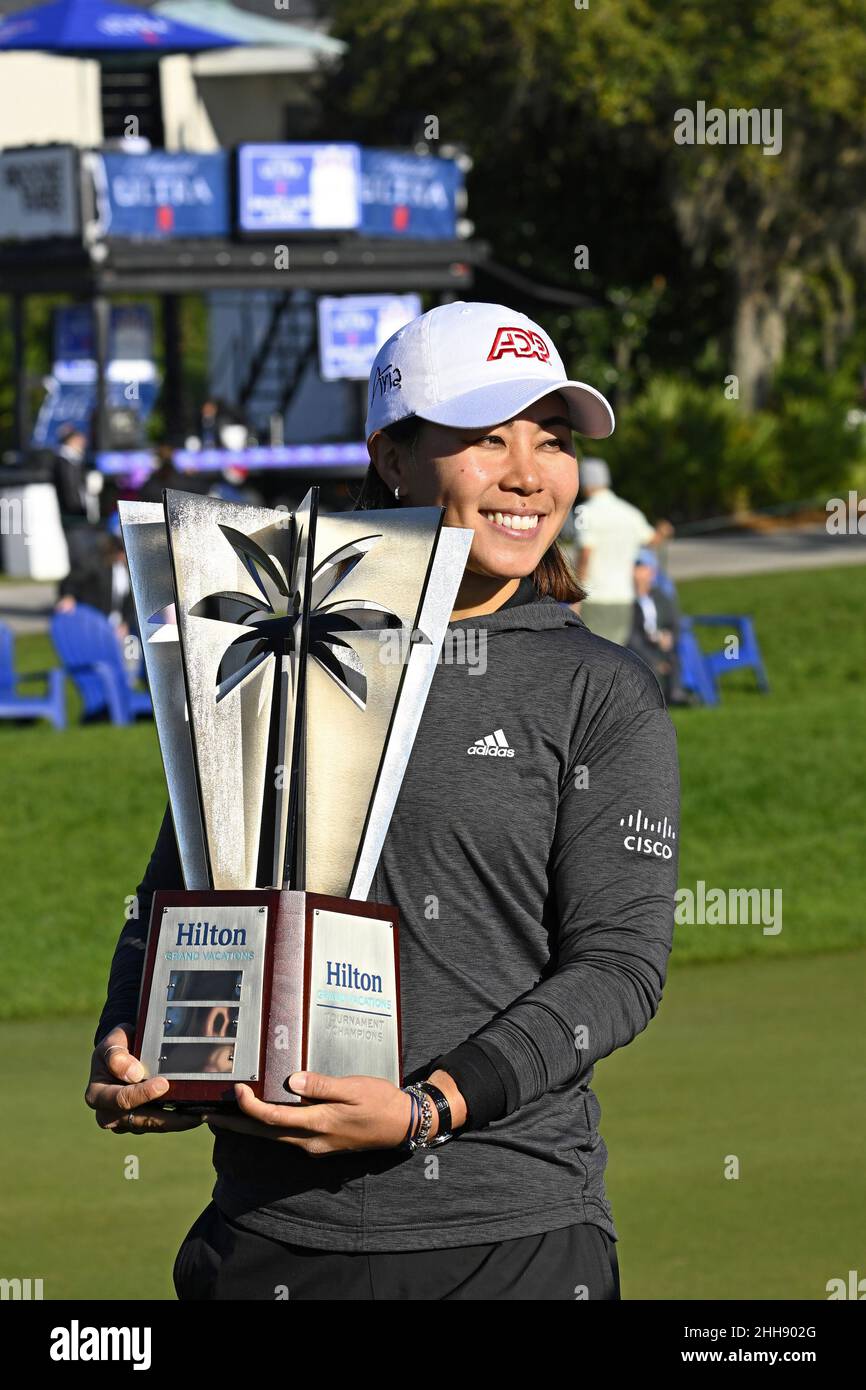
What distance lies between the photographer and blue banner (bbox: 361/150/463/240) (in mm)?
28266

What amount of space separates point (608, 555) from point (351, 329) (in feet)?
56.9

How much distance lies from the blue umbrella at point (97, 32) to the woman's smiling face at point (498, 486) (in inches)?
1095

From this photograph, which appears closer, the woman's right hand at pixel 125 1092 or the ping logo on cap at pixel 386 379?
the woman's right hand at pixel 125 1092

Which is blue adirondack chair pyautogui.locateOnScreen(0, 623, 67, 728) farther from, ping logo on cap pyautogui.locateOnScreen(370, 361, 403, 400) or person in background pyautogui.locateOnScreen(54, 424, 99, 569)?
ping logo on cap pyautogui.locateOnScreen(370, 361, 403, 400)

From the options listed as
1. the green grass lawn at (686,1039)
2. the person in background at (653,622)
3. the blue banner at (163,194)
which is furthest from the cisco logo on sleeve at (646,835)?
the blue banner at (163,194)

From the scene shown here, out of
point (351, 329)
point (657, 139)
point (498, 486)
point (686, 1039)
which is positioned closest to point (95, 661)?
point (686, 1039)

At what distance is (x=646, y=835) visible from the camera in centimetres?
266

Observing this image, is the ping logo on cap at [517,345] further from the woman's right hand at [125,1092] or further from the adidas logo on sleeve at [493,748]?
the woman's right hand at [125,1092]

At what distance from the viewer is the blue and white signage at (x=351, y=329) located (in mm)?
30531

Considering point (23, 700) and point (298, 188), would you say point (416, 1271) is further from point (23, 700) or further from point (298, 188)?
point (298, 188)

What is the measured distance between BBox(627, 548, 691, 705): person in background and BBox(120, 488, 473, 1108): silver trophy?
11.6m

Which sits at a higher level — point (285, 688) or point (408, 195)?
point (408, 195)

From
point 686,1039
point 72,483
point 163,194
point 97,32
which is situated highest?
point 97,32
